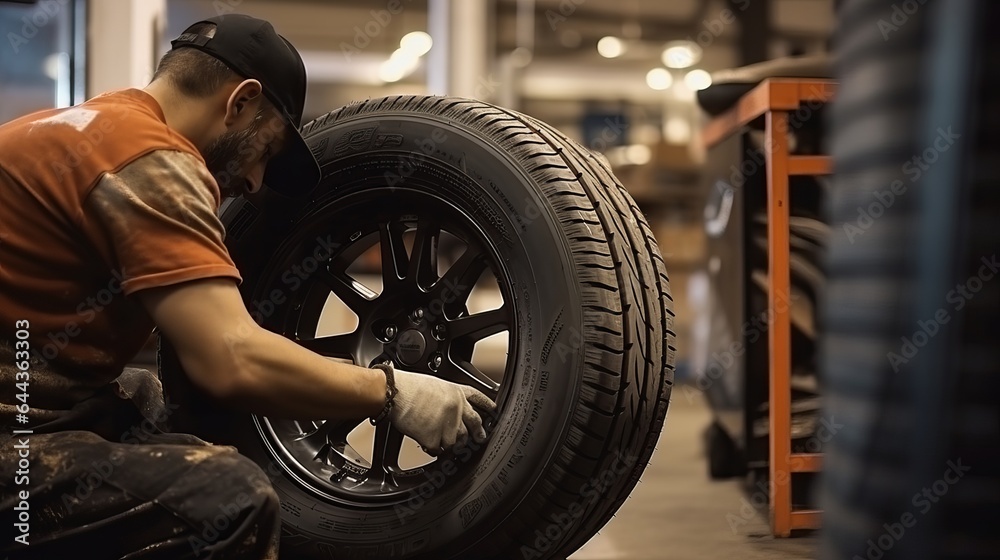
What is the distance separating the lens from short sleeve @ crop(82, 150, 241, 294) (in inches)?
44.1

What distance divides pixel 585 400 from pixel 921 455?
616mm

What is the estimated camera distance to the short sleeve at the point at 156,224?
3.67 feet

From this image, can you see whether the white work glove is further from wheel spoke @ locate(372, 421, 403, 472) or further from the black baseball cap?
the black baseball cap

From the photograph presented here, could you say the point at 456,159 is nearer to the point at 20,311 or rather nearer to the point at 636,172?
the point at 20,311

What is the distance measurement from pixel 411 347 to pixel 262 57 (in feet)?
1.82

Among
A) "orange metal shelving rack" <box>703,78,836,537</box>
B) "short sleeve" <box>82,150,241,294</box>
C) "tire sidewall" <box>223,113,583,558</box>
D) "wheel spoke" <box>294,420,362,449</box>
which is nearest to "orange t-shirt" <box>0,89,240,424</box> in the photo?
"short sleeve" <box>82,150,241,294</box>

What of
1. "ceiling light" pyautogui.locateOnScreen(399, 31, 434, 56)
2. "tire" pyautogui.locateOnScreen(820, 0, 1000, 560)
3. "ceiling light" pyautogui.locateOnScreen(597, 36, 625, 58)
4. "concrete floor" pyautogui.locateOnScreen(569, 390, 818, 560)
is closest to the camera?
"tire" pyautogui.locateOnScreen(820, 0, 1000, 560)

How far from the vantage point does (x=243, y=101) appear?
1.36m

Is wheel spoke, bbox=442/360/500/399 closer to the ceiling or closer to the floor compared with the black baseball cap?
closer to the floor

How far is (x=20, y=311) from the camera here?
121 centimetres

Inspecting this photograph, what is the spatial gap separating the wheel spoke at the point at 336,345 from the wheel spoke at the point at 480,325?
8.7 inches

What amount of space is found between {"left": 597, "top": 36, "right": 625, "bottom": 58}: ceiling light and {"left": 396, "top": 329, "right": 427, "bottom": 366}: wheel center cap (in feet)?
27.3

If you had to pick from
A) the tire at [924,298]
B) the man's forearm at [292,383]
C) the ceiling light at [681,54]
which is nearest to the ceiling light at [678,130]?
the ceiling light at [681,54]

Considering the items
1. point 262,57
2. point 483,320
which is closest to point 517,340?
point 483,320
